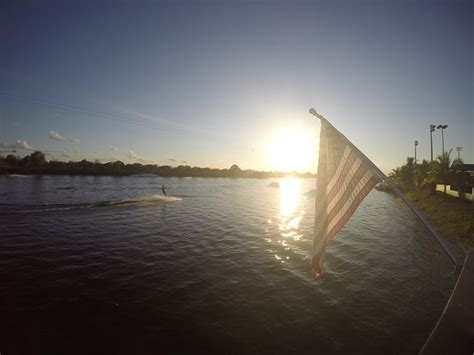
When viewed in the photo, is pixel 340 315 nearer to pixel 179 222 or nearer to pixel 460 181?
pixel 179 222

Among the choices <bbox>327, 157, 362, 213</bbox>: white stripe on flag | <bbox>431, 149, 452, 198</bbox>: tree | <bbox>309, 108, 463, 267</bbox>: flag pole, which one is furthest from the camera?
<bbox>431, 149, 452, 198</bbox>: tree

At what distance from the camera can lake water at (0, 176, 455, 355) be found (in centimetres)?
657

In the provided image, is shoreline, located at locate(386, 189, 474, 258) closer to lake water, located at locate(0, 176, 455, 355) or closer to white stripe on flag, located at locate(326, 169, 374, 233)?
lake water, located at locate(0, 176, 455, 355)

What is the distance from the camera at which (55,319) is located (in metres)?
7.13

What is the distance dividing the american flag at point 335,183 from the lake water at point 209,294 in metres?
3.84

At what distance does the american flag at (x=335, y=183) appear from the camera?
4848 millimetres

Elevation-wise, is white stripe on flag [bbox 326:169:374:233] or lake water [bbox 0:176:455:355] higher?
white stripe on flag [bbox 326:169:374:233]

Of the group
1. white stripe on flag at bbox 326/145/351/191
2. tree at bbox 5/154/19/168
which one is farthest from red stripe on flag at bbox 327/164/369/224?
tree at bbox 5/154/19/168

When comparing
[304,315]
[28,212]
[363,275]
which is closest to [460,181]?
[363,275]

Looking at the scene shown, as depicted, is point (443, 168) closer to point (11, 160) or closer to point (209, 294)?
point (209, 294)

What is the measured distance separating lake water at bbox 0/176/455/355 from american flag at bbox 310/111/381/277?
12.6 feet

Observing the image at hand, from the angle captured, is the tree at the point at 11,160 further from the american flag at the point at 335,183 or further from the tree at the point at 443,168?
the tree at the point at 443,168

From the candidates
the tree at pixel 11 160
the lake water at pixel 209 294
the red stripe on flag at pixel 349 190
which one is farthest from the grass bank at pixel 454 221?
the tree at pixel 11 160

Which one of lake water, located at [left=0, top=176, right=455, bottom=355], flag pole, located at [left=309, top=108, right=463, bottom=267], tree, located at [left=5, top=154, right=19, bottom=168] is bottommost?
lake water, located at [left=0, top=176, right=455, bottom=355]
